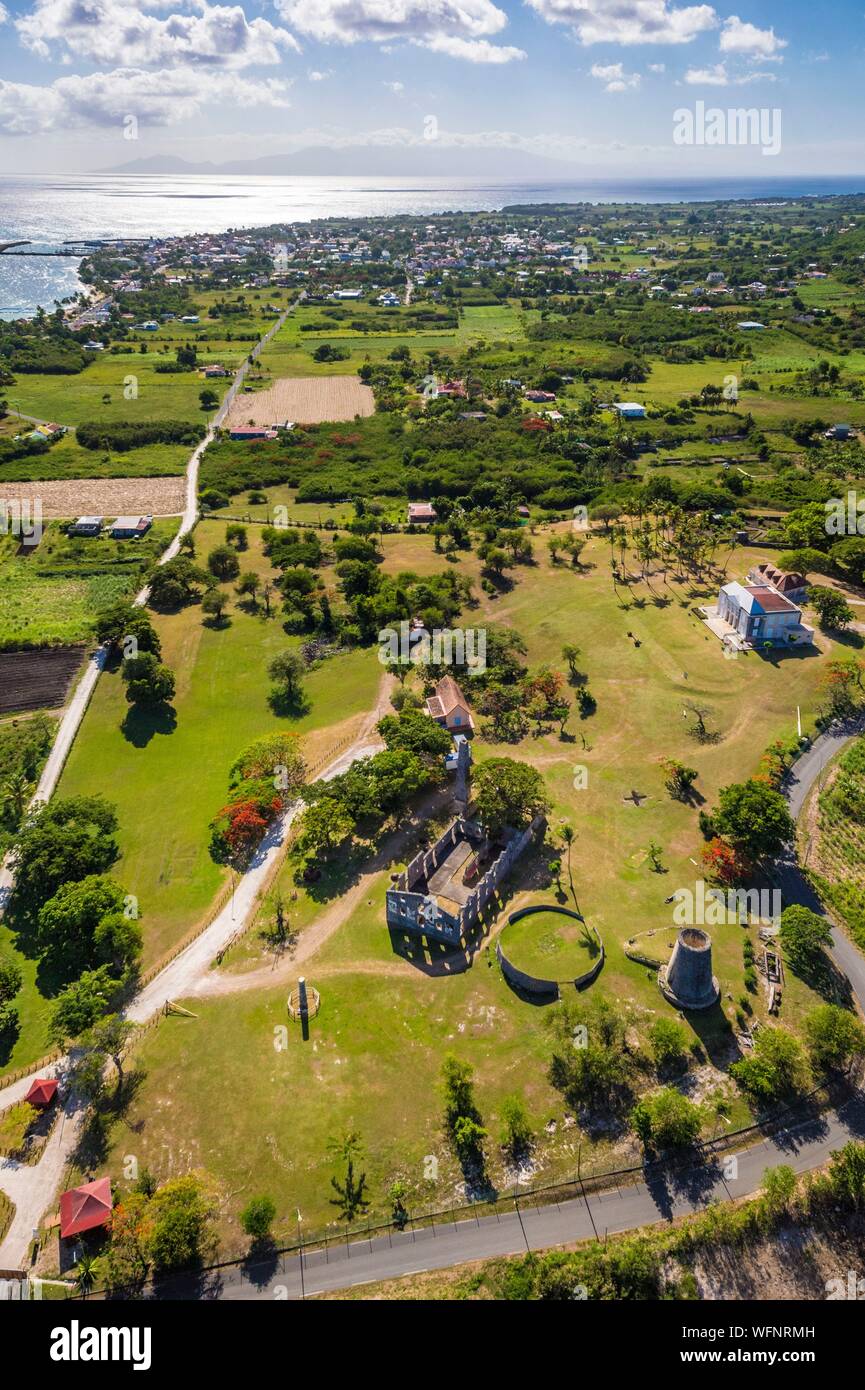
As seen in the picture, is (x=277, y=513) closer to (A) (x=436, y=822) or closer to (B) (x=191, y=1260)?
(A) (x=436, y=822)

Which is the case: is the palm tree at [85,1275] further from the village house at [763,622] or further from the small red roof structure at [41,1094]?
the village house at [763,622]

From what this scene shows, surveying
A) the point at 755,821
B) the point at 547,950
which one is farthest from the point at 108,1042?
the point at 755,821

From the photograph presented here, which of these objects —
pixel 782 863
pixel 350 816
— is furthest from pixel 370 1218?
pixel 782 863

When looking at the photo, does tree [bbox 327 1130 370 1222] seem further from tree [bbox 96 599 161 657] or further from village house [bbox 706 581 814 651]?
village house [bbox 706 581 814 651]

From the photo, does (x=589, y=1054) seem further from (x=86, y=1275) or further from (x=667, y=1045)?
(x=86, y=1275)

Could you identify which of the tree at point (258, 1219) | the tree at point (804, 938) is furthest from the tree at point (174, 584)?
the tree at point (804, 938)
